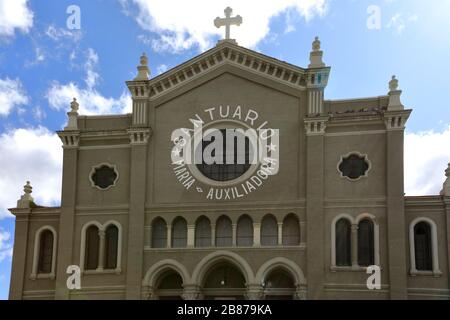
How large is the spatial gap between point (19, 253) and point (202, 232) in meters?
10.0

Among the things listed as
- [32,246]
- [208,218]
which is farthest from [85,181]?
[208,218]

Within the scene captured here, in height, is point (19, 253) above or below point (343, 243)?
below

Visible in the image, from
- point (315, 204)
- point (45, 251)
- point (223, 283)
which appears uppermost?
point (315, 204)

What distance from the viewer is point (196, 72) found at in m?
38.7

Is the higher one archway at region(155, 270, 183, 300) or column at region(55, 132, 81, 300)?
column at region(55, 132, 81, 300)

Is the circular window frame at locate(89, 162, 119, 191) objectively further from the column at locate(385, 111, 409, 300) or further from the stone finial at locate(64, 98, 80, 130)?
the column at locate(385, 111, 409, 300)

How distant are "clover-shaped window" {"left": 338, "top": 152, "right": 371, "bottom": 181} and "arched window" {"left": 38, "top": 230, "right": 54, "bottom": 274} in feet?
51.7

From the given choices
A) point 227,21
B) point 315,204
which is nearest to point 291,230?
point 315,204

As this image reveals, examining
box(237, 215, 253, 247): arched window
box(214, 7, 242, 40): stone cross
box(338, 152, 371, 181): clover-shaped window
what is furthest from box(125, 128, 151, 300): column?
box(338, 152, 371, 181): clover-shaped window

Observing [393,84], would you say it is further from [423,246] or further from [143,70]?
[143,70]

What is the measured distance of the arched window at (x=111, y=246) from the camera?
37438mm

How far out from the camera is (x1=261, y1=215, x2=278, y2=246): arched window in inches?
1419

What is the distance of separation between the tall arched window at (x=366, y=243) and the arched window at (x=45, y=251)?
52.9ft

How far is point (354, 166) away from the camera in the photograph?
35.8 m
